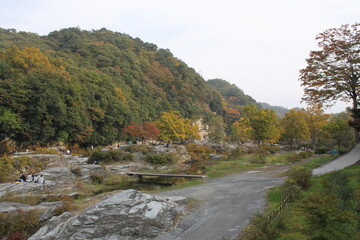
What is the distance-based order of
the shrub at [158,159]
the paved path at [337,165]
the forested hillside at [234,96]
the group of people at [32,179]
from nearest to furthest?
the paved path at [337,165] → the group of people at [32,179] → the shrub at [158,159] → the forested hillside at [234,96]

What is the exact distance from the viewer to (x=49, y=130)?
109 ft

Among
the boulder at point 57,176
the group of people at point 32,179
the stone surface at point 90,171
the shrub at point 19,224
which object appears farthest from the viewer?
the stone surface at point 90,171

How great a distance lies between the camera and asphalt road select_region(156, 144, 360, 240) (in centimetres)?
826

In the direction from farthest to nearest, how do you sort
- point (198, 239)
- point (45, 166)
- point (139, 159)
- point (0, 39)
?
point (0, 39)
point (139, 159)
point (45, 166)
point (198, 239)

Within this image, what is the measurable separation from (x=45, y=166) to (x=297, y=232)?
68.4 ft

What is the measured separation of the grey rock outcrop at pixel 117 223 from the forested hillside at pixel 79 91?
27339 millimetres

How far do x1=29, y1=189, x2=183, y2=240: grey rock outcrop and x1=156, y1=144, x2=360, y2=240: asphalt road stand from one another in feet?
1.85

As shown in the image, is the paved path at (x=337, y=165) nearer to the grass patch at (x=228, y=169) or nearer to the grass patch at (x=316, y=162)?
the grass patch at (x=316, y=162)

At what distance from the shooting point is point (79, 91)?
129 ft

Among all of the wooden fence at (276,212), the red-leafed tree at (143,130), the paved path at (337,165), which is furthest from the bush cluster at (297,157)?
the red-leafed tree at (143,130)

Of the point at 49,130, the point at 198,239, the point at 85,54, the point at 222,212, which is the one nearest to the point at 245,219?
the point at 222,212

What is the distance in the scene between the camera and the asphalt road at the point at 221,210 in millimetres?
8258

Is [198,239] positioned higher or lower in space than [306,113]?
lower

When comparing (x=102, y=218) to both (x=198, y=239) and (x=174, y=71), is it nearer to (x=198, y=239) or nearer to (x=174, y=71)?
(x=198, y=239)
